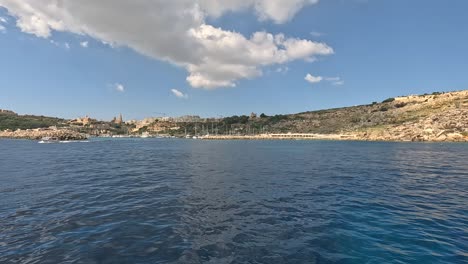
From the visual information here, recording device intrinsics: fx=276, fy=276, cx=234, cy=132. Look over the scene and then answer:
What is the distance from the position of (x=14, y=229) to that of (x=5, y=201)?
8.08m

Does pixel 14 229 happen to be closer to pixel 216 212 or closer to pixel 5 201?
pixel 5 201

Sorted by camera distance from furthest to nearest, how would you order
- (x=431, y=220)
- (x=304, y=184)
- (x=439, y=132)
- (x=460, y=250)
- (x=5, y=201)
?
(x=439, y=132)
(x=304, y=184)
(x=5, y=201)
(x=431, y=220)
(x=460, y=250)

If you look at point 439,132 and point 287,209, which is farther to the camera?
point 439,132

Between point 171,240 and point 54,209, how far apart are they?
10115 mm

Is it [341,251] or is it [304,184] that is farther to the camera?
[304,184]

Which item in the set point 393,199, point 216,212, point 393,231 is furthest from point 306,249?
point 393,199

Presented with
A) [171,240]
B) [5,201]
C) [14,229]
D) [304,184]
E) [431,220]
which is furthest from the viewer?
[304,184]

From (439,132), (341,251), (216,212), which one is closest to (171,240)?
(216,212)

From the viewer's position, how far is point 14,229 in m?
13.8

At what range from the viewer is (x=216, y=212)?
1705 centimetres

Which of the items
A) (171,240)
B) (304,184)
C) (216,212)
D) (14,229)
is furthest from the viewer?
(304,184)

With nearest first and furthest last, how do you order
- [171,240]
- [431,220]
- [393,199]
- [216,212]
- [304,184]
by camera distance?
[171,240] → [431,220] → [216,212] → [393,199] → [304,184]

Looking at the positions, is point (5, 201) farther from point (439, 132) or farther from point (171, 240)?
point (439, 132)

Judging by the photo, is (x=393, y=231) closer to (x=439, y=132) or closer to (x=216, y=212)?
(x=216, y=212)
